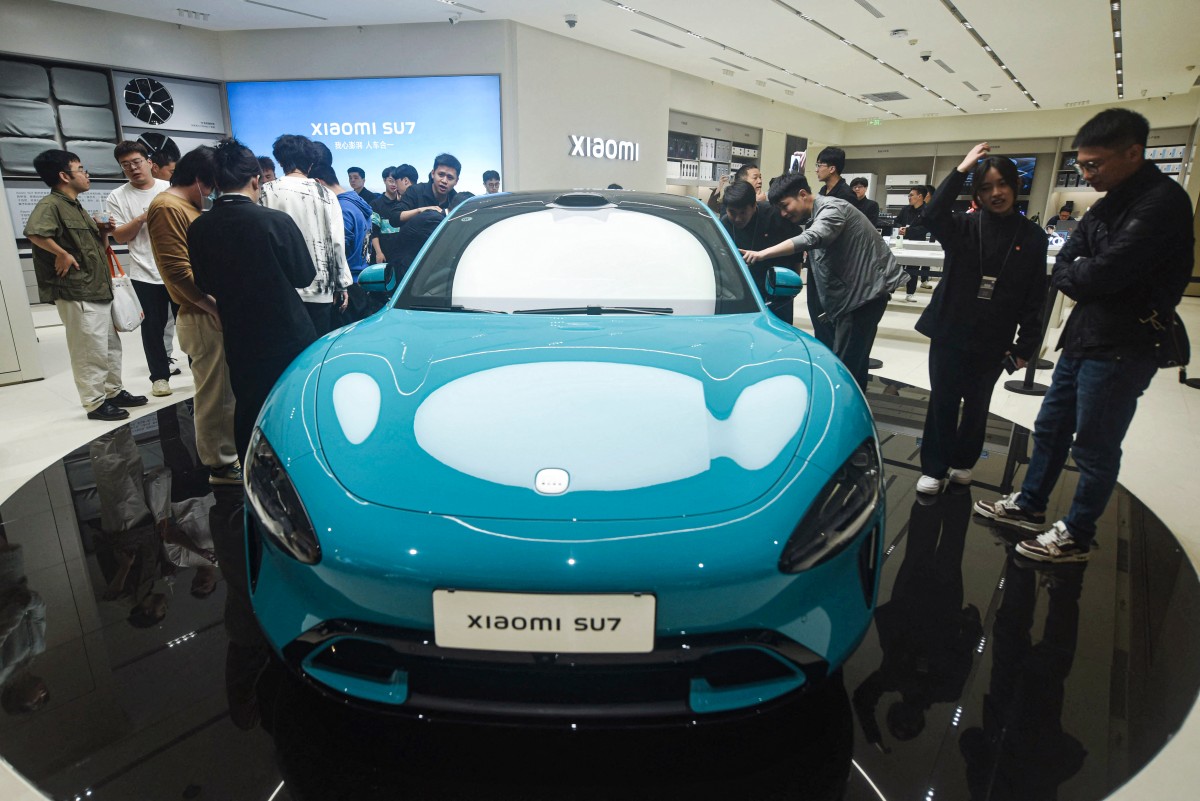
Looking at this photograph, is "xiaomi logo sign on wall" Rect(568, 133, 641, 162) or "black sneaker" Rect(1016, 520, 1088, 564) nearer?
"black sneaker" Rect(1016, 520, 1088, 564)

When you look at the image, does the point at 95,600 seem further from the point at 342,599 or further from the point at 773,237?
the point at 773,237

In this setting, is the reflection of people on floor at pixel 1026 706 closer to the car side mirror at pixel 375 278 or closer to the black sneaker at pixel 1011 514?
the black sneaker at pixel 1011 514

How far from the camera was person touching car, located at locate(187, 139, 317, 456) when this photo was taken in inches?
96.1

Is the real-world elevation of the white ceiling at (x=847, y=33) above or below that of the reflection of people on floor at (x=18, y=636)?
→ above

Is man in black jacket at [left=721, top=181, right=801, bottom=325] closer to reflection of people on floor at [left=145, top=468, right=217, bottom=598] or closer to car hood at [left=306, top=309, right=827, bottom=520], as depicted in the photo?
car hood at [left=306, top=309, right=827, bottom=520]

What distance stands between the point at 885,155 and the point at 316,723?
2194 centimetres

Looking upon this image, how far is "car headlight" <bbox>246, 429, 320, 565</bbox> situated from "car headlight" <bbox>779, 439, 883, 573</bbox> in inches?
32.3

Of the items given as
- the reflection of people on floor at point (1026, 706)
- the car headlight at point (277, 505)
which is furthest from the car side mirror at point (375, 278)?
the reflection of people on floor at point (1026, 706)

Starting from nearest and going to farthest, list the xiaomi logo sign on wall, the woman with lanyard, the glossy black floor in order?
the glossy black floor
the woman with lanyard
the xiaomi logo sign on wall

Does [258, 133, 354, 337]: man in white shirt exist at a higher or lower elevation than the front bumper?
higher

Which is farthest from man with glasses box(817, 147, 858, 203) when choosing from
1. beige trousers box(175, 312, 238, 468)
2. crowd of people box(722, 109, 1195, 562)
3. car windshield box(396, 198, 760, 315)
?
beige trousers box(175, 312, 238, 468)

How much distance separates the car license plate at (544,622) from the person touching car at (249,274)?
6.32 ft

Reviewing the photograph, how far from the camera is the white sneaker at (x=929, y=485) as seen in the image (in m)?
2.88

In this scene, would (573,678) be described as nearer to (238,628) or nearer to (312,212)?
(238,628)
